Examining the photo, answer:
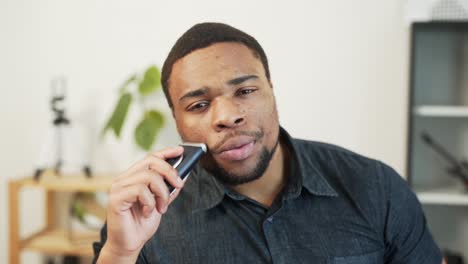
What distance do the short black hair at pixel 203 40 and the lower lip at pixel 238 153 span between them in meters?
0.17

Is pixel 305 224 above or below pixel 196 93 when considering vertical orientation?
below

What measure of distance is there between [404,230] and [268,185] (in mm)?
288

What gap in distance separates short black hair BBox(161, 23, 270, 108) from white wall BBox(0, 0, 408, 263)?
782 mm

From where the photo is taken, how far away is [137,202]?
27.4 inches

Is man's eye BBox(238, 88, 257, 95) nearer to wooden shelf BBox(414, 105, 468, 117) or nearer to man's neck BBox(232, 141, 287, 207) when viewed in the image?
man's neck BBox(232, 141, 287, 207)

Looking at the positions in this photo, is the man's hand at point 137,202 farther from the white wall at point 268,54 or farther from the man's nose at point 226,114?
the white wall at point 268,54

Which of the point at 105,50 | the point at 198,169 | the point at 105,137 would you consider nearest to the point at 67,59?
the point at 105,50

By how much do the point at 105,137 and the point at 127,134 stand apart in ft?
0.35

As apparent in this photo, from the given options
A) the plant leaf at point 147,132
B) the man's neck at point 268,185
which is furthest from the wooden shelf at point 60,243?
the man's neck at point 268,185

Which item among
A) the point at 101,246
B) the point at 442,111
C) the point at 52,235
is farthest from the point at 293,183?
the point at 52,235

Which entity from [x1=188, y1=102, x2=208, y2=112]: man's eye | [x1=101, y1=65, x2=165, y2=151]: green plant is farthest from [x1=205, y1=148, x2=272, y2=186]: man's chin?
[x1=101, y1=65, x2=165, y2=151]: green plant

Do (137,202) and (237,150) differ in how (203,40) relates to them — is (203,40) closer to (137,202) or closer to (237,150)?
(237,150)

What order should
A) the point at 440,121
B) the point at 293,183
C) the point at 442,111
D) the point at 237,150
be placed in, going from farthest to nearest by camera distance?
the point at 440,121 < the point at 442,111 < the point at 293,183 < the point at 237,150

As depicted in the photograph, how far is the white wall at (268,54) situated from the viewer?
5.63 feet
